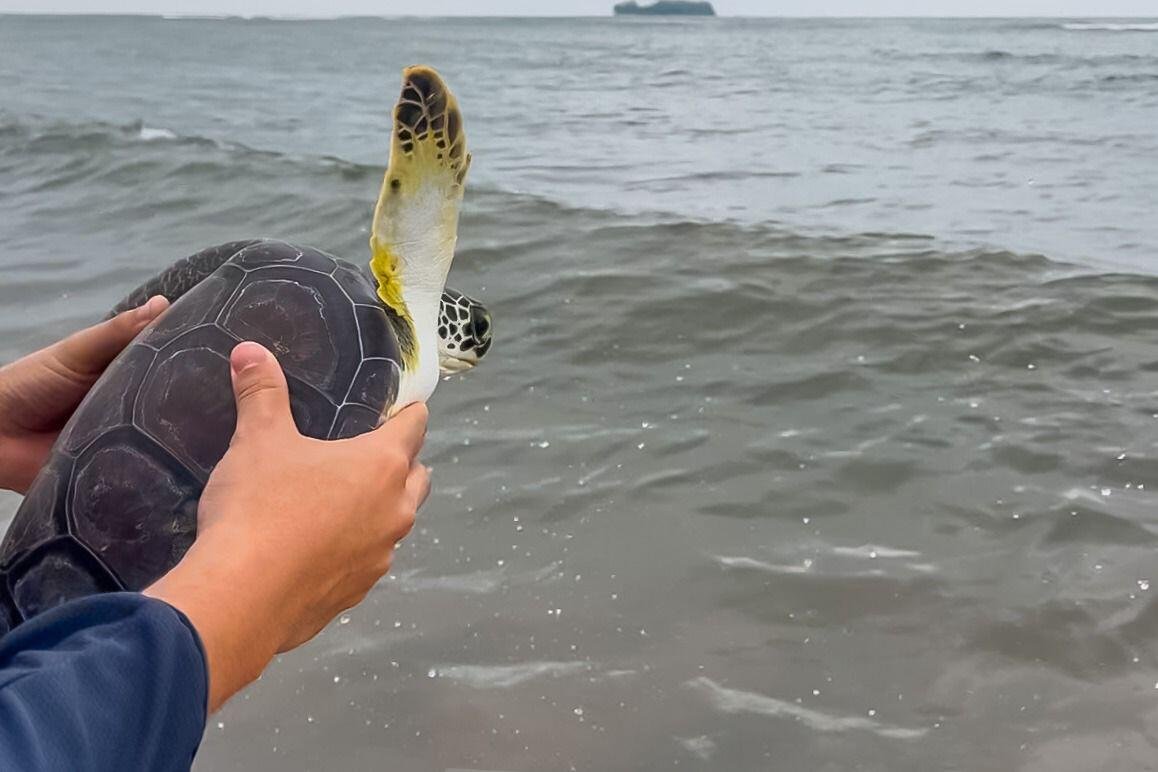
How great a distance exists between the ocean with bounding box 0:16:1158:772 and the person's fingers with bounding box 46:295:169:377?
0.78 m

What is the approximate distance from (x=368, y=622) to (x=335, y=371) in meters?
0.97

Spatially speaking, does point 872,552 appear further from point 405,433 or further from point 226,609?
point 226,609

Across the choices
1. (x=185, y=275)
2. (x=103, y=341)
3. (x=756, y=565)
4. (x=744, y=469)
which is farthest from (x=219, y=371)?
(x=744, y=469)

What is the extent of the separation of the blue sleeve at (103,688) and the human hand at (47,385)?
0.97 metres

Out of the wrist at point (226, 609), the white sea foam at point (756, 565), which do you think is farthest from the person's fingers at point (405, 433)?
the white sea foam at point (756, 565)

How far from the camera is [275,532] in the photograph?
3.25 ft

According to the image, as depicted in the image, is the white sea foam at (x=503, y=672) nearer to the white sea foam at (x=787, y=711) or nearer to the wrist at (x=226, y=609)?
the white sea foam at (x=787, y=711)

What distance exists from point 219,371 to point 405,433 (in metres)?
0.31

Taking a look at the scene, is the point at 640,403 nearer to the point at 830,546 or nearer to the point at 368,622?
the point at 830,546

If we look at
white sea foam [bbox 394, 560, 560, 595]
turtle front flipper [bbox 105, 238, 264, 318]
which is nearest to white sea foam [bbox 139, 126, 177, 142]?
white sea foam [bbox 394, 560, 560, 595]

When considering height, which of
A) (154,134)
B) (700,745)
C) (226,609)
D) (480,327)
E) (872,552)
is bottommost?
(700,745)

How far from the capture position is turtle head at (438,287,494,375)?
2.22 m

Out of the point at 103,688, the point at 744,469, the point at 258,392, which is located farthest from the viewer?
the point at 744,469

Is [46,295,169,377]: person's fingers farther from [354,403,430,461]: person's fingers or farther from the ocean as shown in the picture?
the ocean
